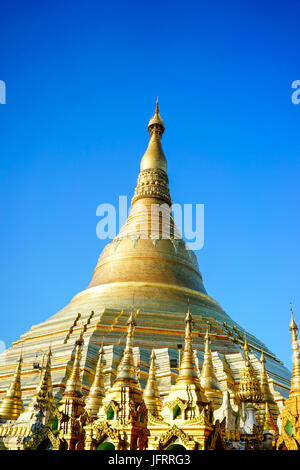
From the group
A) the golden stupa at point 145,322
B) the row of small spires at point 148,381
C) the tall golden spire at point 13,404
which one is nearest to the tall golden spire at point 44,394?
the row of small spires at point 148,381

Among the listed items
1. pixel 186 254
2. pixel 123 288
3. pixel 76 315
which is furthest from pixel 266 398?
pixel 186 254

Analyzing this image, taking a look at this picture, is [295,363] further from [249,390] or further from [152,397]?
[152,397]

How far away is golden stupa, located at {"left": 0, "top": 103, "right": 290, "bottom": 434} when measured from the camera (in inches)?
763

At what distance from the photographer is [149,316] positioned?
78.4ft

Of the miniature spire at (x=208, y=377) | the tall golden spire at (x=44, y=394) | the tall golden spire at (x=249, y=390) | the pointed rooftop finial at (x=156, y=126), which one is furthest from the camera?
the pointed rooftop finial at (x=156, y=126)

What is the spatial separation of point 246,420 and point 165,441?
4.23m

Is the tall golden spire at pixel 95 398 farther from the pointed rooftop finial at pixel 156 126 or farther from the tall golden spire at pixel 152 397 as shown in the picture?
the pointed rooftop finial at pixel 156 126

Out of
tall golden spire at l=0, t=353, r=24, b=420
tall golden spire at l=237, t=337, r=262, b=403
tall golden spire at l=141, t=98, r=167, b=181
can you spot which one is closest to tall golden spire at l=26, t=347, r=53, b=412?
tall golden spire at l=0, t=353, r=24, b=420

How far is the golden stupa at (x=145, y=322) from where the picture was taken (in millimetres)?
19375

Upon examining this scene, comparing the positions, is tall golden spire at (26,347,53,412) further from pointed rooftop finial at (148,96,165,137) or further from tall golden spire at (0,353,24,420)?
pointed rooftop finial at (148,96,165,137)

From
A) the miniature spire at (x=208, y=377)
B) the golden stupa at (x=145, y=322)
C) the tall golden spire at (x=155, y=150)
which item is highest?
the tall golden spire at (x=155, y=150)

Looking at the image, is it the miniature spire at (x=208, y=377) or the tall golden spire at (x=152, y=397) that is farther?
the miniature spire at (x=208, y=377)

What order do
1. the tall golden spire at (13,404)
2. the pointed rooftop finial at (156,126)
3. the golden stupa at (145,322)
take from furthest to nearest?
the pointed rooftop finial at (156,126) → the golden stupa at (145,322) → the tall golden spire at (13,404)

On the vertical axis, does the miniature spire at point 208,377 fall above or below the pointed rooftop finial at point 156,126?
below
